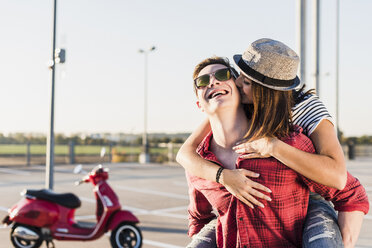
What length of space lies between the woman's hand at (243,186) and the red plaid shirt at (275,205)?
30 mm

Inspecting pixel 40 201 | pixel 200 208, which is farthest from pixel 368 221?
pixel 200 208

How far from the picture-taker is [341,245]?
5.23ft

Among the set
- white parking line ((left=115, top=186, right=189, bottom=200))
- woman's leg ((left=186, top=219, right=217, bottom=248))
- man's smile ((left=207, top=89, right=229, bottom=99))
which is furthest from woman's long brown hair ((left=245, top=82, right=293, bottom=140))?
white parking line ((left=115, top=186, right=189, bottom=200))

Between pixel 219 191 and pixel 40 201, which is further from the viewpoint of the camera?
pixel 40 201

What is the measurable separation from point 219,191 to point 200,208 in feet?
0.62

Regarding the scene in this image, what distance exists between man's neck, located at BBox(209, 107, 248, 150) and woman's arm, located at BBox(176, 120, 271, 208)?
0.36ft

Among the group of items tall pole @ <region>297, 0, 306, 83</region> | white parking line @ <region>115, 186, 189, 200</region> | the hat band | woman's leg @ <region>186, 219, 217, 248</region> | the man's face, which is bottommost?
white parking line @ <region>115, 186, 189, 200</region>

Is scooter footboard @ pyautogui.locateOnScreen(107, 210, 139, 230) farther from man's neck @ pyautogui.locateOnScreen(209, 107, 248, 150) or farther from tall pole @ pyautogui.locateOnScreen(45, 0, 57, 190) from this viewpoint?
man's neck @ pyautogui.locateOnScreen(209, 107, 248, 150)

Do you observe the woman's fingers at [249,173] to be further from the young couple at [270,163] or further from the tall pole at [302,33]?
the tall pole at [302,33]

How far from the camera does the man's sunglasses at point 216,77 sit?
5.55 ft

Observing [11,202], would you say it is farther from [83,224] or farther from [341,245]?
[341,245]

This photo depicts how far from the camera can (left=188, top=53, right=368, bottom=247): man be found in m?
1.59

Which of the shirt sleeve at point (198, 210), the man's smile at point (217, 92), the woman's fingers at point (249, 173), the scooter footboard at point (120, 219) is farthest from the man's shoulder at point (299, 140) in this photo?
the scooter footboard at point (120, 219)

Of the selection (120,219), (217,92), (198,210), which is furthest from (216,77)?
(120,219)
